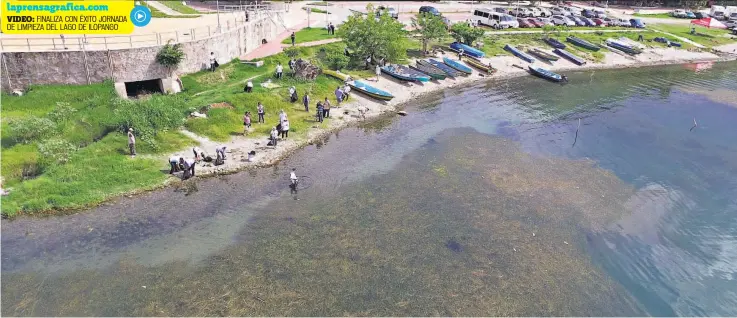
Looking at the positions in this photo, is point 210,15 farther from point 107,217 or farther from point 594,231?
point 594,231

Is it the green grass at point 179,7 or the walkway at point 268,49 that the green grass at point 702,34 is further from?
the green grass at point 179,7

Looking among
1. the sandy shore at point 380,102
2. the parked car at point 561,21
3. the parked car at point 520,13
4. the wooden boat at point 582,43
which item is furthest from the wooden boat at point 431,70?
the parked car at point 561,21

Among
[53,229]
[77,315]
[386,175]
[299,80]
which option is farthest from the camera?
[299,80]

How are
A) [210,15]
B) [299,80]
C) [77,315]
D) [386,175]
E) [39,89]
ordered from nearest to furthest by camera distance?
[77,315]
[386,175]
[39,89]
[299,80]
[210,15]

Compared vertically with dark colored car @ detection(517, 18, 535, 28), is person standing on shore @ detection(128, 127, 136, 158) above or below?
below

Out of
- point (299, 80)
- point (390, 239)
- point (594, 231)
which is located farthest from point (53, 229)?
point (594, 231)

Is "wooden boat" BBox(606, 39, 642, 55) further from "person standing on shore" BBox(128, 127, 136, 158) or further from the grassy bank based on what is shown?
"person standing on shore" BBox(128, 127, 136, 158)

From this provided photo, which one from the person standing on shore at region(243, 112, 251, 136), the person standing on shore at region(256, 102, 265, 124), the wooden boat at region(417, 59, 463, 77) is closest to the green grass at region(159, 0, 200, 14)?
the wooden boat at region(417, 59, 463, 77)
